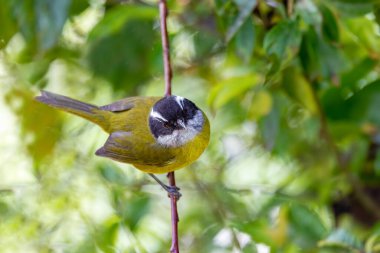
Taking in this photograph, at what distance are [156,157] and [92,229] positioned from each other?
1.47 ft

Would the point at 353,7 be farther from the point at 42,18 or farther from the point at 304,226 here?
the point at 42,18

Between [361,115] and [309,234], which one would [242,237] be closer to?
[309,234]

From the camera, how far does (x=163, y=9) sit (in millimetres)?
2285

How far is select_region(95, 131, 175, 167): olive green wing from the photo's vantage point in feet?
8.68

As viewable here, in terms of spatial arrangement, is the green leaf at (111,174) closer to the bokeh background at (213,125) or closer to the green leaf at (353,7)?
the bokeh background at (213,125)

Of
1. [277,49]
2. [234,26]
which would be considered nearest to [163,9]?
[234,26]

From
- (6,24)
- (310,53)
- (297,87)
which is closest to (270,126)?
(297,87)

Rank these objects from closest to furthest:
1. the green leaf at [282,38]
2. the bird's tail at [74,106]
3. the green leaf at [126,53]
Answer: the green leaf at [282,38] → the bird's tail at [74,106] → the green leaf at [126,53]

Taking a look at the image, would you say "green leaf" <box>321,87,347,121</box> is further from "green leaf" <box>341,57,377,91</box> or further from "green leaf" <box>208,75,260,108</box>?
"green leaf" <box>208,75,260,108</box>

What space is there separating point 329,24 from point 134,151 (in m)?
0.91

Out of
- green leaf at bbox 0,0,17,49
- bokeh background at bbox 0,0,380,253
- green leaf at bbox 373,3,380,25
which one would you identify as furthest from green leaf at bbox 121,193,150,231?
green leaf at bbox 373,3,380,25

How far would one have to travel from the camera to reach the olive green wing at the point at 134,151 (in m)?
2.65

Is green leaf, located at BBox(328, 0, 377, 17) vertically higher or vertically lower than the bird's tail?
higher

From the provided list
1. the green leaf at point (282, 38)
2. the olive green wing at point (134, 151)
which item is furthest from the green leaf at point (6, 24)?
the green leaf at point (282, 38)
